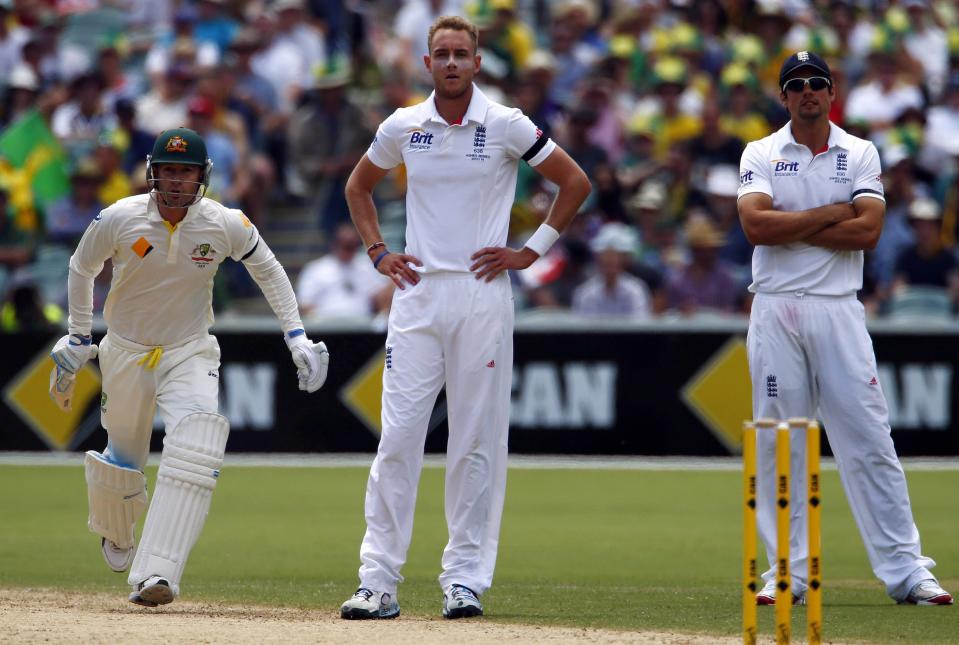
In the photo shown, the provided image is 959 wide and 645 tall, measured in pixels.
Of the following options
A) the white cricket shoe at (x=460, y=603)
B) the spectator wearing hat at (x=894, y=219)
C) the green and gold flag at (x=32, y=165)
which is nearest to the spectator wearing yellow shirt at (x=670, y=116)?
the spectator wearing hat at (x=894, y=219)

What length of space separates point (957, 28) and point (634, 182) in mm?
5058

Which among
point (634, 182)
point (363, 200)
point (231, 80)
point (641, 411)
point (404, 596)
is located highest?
point (231, 80)

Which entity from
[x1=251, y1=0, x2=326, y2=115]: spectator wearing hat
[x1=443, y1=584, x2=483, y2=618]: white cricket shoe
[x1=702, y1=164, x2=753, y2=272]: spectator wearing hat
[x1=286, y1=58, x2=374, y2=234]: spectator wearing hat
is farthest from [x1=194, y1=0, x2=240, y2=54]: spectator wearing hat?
[x1=443, y1=584, x2=483, y2=618]: white cricket shoe

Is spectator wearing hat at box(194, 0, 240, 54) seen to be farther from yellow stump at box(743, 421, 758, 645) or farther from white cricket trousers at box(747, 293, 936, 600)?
yellow stump at box(743, 421, 758, 645)

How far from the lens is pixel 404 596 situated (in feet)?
26.1

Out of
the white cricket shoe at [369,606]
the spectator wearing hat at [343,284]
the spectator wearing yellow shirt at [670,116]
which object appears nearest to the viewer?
the white cricket shoe at [369,606]

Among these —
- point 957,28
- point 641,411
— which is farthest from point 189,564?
point 957,28

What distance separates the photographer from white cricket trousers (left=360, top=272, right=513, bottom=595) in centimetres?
716

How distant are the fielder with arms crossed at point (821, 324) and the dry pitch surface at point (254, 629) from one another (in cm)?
135

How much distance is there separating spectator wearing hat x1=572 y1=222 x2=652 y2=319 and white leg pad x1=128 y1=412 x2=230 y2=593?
270 inches

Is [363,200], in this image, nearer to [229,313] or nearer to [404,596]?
[404,596]

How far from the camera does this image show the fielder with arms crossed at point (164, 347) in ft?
24.0

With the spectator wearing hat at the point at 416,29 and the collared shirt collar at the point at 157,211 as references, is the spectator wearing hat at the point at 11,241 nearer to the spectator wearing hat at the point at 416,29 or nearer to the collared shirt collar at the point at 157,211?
the spectator wearing hat at the point at 416,29

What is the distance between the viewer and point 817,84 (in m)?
7.45
